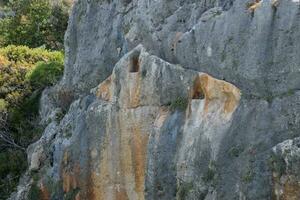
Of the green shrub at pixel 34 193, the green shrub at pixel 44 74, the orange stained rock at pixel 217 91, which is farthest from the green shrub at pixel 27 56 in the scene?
the orange stained rock at pixel 217 91

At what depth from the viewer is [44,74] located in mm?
28719

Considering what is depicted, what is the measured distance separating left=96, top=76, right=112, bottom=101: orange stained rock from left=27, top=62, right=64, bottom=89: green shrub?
367 inches

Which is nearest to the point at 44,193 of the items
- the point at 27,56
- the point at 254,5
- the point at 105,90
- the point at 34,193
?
the point at 34,193

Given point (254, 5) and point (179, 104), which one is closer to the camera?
point (254, 5)

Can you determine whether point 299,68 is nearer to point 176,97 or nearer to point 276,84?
point 276,84

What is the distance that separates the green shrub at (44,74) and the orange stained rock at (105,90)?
30.6 ft

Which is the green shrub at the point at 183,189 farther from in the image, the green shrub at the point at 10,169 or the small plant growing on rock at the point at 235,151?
the green shrub at the point at 10,169

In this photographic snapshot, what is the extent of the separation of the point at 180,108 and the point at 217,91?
1.34 m

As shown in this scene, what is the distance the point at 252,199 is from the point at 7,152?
14694mm

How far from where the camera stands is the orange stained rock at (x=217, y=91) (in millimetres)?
14805

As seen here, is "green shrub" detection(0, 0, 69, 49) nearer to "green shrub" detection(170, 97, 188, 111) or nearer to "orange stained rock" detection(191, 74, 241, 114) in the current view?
"green shrub" detection(170, 97, 188, 111)

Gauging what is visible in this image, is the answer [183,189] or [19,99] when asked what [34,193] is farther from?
[19,99]

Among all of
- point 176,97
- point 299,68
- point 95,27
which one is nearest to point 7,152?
point 95,27

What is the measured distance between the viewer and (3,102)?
27.8 m
